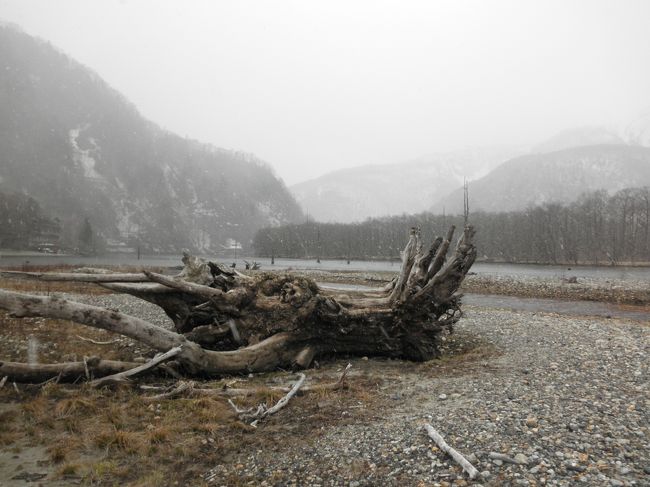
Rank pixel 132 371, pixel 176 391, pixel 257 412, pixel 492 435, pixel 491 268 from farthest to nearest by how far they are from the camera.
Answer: pixel 491 268 < pixel 132 371 < pixel 176 391 < pixel 257 412 < pixel 492 435

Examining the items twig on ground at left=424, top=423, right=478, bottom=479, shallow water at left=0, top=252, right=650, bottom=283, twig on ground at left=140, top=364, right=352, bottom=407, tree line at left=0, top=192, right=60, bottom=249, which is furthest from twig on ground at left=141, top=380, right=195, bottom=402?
tree line at left=0, top=192, right=60, bottom=249

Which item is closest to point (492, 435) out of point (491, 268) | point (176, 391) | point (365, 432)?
point (365, 432)

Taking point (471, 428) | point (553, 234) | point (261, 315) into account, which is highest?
point (553, 234)

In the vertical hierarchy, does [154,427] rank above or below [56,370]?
below

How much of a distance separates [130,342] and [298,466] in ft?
29.1

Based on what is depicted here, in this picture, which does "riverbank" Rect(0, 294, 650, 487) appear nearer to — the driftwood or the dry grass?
the dry grass

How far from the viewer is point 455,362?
10.5m

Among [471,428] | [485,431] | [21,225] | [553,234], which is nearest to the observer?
[485,431]

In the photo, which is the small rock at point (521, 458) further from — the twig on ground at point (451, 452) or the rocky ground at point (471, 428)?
the twig on ground at point (451, 452)

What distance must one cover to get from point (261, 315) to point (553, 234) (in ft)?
353

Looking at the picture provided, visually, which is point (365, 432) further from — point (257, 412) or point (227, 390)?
point (227, 390)

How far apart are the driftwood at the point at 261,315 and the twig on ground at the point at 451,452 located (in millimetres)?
4640

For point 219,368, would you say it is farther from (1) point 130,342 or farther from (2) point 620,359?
(2) point 620,359

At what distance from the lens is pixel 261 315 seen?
1017 centimetres
